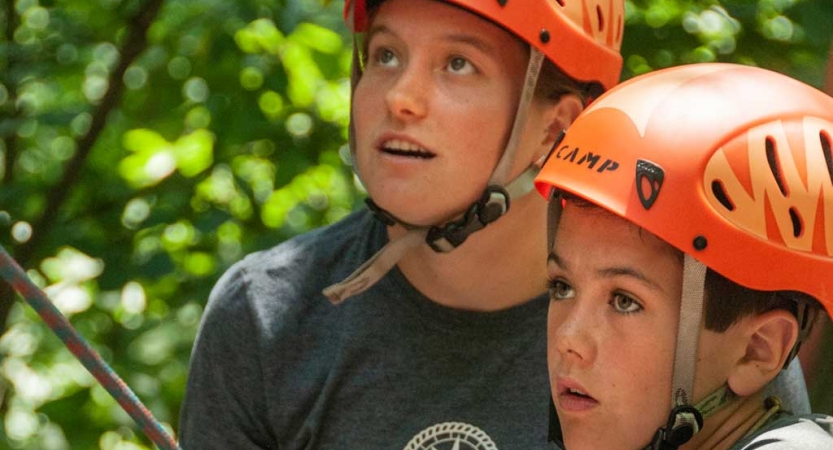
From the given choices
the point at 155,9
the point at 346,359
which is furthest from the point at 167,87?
the point at 346,359

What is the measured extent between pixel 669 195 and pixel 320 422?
3.70 ft

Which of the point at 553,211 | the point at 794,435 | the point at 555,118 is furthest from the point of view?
the point at 555,118

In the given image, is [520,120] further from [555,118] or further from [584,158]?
[584,158]

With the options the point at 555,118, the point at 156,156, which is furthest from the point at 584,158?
the point at 156,156

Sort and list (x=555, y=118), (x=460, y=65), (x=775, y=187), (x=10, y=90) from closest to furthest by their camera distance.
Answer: (x=775, y=187) → (x=460, y=65) → (x=555, y=118) → (x=10, y=90)

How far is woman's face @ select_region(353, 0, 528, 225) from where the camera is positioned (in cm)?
342

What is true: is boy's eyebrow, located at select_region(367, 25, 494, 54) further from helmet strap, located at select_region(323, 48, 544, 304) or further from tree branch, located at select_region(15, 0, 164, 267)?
tree branch, located at select_region(15, 0, 164, 267)

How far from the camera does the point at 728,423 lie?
2.77 meters

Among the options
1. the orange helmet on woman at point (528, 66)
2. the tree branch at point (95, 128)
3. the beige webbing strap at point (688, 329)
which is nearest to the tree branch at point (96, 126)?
the tree branch at point (95, 128)

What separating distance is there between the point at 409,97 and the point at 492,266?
0.47m

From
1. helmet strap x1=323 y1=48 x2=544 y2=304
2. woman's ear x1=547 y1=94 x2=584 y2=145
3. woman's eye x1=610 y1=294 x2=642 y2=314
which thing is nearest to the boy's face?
woman's eye x1=610 y1=294 x2=642 y2=314

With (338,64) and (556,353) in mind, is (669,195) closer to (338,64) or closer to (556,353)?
(556,353)

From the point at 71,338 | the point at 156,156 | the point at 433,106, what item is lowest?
the point at 156,156

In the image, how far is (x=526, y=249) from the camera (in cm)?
359
